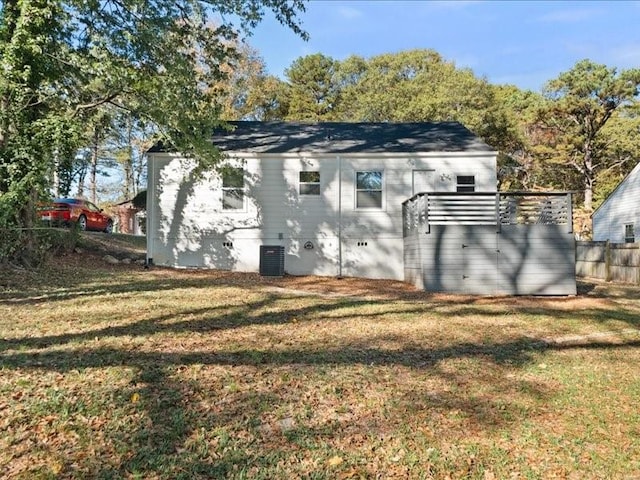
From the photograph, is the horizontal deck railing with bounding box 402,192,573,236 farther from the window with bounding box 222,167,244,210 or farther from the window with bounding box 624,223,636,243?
the window with bounding box 624,223,636,243

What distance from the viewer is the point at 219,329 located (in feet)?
19.7

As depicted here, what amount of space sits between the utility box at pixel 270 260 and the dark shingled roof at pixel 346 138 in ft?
10.1

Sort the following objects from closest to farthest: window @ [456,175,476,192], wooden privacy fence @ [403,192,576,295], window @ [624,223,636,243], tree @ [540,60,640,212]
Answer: wooden privacy fence @ [403,192,576,295] → window @ [456,175,476,192] → window @ [624,223,636,243] → tree @ [540,60,640,212]

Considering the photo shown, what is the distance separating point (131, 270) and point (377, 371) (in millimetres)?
9474

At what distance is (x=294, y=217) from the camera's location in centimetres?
1386

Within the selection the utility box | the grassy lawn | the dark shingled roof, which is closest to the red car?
the dark shingled roof

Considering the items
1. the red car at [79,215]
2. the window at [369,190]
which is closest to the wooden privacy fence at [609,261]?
the window at [369,190]

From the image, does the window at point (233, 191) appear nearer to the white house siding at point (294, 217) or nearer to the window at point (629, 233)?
the white house siding at point (294, 217)

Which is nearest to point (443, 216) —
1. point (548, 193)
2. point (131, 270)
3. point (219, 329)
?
point (548, 193)

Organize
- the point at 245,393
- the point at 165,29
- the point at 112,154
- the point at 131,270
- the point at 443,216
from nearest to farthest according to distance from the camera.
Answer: the point at 245,393, the point at 165,29, the point at 443,216, the point at 131,270, the point at 112,154

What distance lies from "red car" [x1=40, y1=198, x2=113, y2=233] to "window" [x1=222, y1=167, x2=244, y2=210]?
5.20m

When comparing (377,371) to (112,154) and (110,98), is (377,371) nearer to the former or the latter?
(110,98)

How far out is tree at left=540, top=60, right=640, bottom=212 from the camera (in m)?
27.4

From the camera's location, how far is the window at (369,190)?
13.9 m
